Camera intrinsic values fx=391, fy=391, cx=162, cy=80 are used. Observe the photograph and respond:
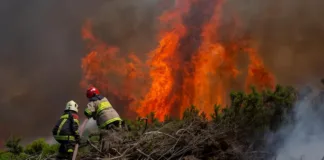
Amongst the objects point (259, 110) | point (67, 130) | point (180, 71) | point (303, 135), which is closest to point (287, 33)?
point (180, 71)

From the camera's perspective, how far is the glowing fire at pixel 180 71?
2109 centimetres

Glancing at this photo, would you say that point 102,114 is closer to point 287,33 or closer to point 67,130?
point 67,130

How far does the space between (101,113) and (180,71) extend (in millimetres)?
12455

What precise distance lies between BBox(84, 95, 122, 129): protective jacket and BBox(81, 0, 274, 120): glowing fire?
35.8 feet

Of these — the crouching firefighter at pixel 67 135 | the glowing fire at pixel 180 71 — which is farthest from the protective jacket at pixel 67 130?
the glowing fire at pixel 180 71

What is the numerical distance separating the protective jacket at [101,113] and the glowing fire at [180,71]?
10.9 meters

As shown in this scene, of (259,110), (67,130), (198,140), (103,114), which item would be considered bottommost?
(198,140)

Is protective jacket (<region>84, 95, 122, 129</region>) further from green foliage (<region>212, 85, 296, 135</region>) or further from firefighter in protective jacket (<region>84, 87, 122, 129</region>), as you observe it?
green foliage (<region>212, 85, 296, 135</region>)

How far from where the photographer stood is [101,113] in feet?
31.8

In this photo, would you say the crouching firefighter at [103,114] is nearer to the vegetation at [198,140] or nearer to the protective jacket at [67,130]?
the vegetation at [198,140]

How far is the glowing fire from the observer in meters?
21.1

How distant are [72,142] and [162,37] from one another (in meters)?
14.9

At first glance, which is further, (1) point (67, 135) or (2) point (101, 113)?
(2) point (101, 113)

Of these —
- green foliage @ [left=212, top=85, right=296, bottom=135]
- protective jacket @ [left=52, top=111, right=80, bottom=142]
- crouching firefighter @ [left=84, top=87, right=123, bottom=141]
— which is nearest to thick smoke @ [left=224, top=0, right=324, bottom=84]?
green foliage @ [left=212, top=85, right=296, bottom=135]
